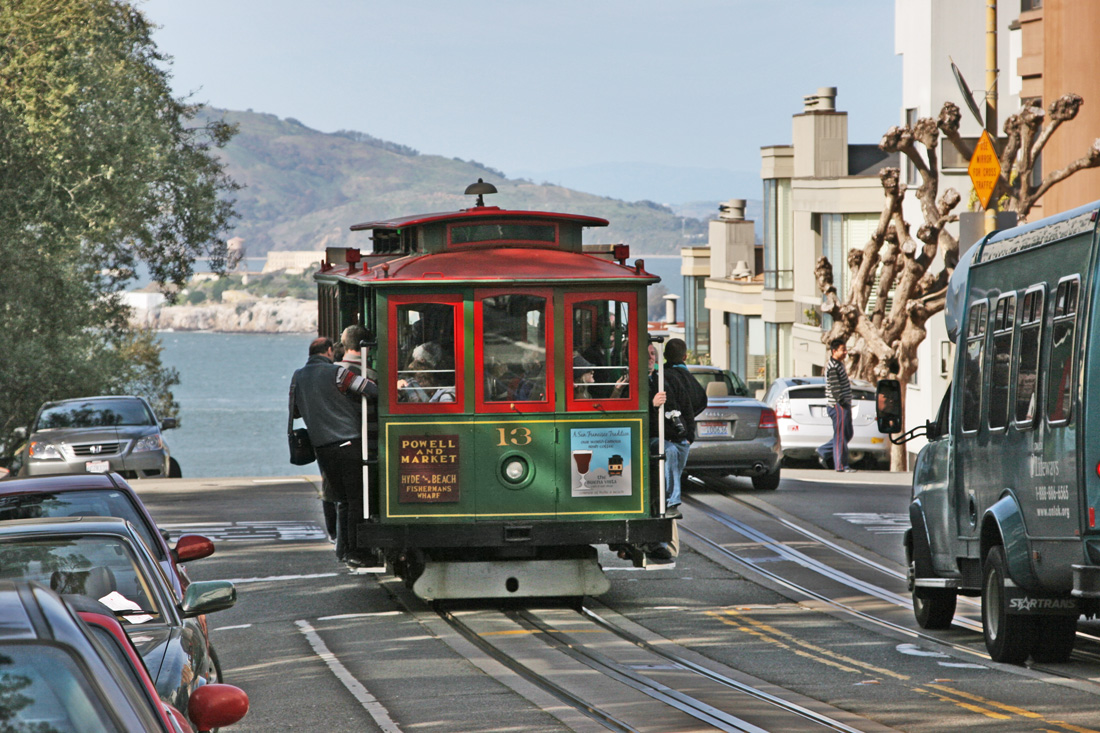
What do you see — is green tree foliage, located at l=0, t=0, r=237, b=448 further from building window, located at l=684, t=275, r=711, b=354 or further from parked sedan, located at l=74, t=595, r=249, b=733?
building window, located at l=684, t=275, r=711, b=354

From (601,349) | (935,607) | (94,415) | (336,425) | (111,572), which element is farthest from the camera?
(94,415)

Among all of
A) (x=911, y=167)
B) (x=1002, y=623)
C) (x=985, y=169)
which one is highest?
(x=911, y=167)

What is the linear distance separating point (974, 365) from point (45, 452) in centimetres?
1827

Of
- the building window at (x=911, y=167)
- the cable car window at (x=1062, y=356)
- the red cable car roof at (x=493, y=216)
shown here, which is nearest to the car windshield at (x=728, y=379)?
the red cable car roof at (x=493, y=216)

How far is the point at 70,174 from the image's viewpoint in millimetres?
30703

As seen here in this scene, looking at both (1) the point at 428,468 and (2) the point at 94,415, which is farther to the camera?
(2) the point at 94,415

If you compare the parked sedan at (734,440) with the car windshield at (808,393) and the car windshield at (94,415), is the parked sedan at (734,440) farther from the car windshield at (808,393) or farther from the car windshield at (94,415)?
the car windshield at (94,415)

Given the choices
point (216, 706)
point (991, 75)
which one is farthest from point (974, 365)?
point (991, 75)

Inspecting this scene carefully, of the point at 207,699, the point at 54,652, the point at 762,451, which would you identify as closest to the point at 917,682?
the point at 207,699

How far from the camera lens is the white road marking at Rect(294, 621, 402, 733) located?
8477 mm

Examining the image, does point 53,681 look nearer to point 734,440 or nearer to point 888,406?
point 888,406

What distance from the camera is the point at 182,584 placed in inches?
346

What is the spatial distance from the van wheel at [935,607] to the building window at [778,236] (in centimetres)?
4037

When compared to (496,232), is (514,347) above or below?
below
